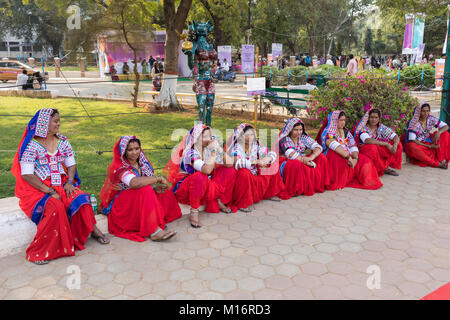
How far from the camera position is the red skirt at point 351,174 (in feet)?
17.9

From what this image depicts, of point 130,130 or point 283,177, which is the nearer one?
point 283,177

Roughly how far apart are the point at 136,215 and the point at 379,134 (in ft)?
13.2

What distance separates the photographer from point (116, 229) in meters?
4.00

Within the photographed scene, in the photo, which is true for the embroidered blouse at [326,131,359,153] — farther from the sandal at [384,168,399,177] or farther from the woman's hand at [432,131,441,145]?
the woman's hand at [432,131,441,145]

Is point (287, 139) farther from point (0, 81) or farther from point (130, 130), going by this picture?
point (0, 81)

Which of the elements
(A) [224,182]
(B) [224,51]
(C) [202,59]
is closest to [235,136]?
(A) [224,182]

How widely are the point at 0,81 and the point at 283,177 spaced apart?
19.8 meters

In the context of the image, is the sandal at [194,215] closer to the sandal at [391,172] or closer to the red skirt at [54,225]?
the red skirt at [54,225]

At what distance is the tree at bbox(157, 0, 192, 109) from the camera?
11367 millimetres

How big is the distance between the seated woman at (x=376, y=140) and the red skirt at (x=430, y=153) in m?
0.59

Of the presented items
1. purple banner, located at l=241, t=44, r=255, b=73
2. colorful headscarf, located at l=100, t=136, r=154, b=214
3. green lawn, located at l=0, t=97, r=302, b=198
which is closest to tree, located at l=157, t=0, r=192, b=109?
green lawn, located at l=0, t=97, r=302, b=198

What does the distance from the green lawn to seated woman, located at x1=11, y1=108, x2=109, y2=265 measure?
0.86 m
